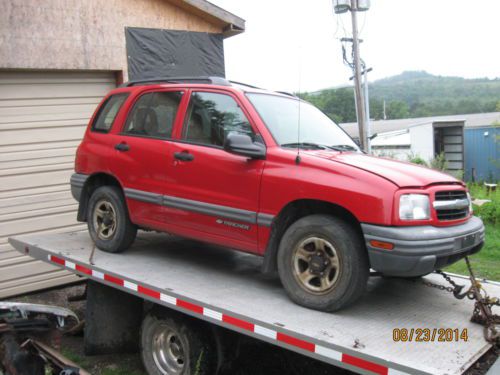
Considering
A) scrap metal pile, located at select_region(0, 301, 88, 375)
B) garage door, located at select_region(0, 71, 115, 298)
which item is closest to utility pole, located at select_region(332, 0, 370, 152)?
garage door, located at select_region(0, 71, 115, 298)

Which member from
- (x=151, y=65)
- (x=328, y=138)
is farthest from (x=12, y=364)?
(x=151, y=65)

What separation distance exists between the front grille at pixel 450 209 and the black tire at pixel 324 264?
622mm

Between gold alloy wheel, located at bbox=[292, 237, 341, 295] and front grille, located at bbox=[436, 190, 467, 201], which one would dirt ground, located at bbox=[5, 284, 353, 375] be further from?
front grille, located at bbox=[436, 190, 467, 201]

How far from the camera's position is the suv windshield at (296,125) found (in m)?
4.50

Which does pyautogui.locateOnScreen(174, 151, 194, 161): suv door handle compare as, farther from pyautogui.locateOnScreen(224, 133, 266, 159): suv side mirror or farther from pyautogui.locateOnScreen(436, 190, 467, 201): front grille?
pyautogui.locateOnScreen(436, 190, 467, 201): front grille

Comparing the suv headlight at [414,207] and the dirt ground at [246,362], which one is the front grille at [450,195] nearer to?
the suv headlight at [414,207]

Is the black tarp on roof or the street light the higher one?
the street light

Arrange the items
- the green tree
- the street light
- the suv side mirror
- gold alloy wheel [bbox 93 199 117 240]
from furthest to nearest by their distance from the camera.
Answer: the green tree < the street light < gold alloy wheel [bbox 93 199 117 240] < the suv side mirror

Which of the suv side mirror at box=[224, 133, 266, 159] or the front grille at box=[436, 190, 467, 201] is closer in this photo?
the front grille at box=[436, 190, 467, 201]

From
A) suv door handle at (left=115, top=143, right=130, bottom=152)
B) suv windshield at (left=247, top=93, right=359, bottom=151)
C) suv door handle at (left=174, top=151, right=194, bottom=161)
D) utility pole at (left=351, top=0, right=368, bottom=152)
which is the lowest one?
suv door handle at (left=174, top=151, right=194, bottom=161)

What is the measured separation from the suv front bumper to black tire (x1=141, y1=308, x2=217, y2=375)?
1558 mm

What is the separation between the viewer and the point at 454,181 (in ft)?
13.2

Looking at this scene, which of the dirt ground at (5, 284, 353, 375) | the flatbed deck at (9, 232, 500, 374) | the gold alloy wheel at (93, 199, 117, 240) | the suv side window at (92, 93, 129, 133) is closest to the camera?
the flatbed deck at (9, 232, 500, 374)
